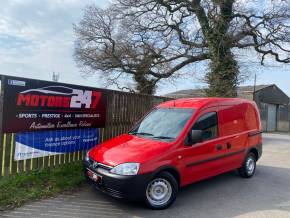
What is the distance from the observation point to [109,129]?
905 cm

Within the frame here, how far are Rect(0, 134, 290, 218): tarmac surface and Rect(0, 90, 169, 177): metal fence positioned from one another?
3.86 ft

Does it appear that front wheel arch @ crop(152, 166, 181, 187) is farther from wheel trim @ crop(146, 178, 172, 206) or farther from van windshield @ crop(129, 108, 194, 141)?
van windshield @ crop(129, 108, 194, 141)

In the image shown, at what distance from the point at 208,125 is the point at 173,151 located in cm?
133

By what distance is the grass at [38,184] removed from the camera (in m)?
5.72

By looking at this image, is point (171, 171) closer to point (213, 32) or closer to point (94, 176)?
point (94, 176)

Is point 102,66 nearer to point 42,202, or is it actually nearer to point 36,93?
point 36,93

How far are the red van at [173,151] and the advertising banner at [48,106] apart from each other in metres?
1.52

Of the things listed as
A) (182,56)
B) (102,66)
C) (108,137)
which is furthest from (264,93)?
(108,137)

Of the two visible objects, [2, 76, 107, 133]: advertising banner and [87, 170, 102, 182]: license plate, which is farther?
[2, 76, 107, 133]: advertising banner

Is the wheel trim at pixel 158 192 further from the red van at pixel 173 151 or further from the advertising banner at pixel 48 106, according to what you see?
the advertising banner at pixel 48 106

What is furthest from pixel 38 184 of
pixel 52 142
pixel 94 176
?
pixel 94 176

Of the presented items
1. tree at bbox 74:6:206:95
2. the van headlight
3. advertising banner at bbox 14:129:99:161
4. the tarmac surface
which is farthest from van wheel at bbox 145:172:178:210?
tree at bbox 74:6:206:95

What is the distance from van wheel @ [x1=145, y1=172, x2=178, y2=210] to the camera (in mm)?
5430

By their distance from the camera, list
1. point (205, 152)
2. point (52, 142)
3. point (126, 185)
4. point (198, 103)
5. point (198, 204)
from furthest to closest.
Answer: point (52, 142) < point (198, 103) < point (205, 152) < point (198, 204) < point (126, 185)
